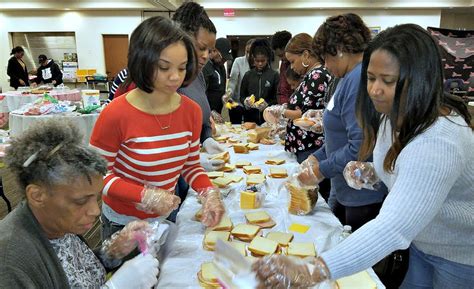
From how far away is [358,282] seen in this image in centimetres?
108

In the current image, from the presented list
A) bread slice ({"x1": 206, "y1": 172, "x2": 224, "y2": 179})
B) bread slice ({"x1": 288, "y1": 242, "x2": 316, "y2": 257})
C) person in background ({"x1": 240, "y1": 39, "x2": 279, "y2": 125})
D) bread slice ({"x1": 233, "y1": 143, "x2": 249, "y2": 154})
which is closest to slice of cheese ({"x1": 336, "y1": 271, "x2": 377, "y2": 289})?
bread slice ({"x1": 288, "y1": 242, "x2": 316, "y2": 257})

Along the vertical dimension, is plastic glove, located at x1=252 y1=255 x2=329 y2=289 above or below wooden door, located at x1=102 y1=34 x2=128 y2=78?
below

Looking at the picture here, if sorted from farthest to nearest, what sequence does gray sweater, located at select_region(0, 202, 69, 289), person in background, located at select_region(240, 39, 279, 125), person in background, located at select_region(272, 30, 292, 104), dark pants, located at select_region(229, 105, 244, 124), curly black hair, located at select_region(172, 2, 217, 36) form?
1. dark pants, located at select_region(229, 105, 244, 124)
2. person in background, located at select_region(240, 39, 279, 125)
3. person in background, located at select_region(272, 30, 292, 104)
4. curly black hair, located at select_region(172, 2, 217, 36)
5. gray sweater, located at select_region(0, 202, 69, 289)

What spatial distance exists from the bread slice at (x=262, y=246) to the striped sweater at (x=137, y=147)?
0.40 meters

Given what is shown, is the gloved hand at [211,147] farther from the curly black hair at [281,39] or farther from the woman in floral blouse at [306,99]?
the curly black hair at [281,39]

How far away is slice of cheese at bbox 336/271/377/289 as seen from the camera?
106 centimetres

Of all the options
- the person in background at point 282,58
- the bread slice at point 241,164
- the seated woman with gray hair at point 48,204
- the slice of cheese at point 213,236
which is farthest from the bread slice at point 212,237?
the person in background at point 282,58

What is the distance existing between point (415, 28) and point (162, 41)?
31.9 inches

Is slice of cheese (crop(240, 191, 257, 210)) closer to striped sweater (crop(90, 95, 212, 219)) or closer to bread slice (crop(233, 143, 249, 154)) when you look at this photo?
striped sweater (crop(90, 95, 212, 219))

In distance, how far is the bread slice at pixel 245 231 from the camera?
4.61 ft

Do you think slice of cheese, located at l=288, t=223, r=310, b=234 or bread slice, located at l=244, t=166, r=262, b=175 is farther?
bread slice, located at l=244, t=166, r=262, b=175

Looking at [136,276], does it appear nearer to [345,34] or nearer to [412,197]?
[412,197]

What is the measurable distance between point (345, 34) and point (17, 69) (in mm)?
9959

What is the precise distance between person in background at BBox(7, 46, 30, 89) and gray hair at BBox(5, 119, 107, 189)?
10039 millimetres
